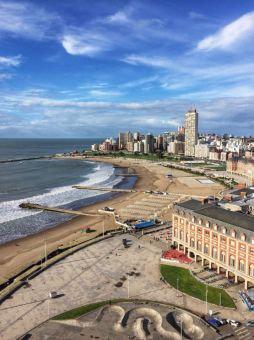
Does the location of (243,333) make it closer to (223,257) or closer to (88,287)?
(223,257)

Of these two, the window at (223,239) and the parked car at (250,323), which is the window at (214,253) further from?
the parked car at (250,323)

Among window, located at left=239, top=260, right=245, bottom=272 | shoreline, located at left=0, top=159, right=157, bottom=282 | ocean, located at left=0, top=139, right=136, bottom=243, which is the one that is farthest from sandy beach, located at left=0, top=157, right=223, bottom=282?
window, located at left=239, top=260, right=245, bottom=272

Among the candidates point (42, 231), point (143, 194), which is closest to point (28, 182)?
point (143, 194)

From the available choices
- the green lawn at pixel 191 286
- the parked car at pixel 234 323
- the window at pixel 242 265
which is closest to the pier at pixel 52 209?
the green lawn at pixel 191 286

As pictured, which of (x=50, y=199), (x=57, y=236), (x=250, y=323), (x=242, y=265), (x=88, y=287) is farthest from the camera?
(x=50, y=199)

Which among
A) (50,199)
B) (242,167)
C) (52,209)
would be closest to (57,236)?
(52,209)

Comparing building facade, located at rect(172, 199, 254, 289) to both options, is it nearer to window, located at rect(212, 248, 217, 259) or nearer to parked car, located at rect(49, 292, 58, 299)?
window, located at rect(212, 248, 217, 259)

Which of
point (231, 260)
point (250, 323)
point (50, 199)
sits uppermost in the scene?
point (231, 260)
